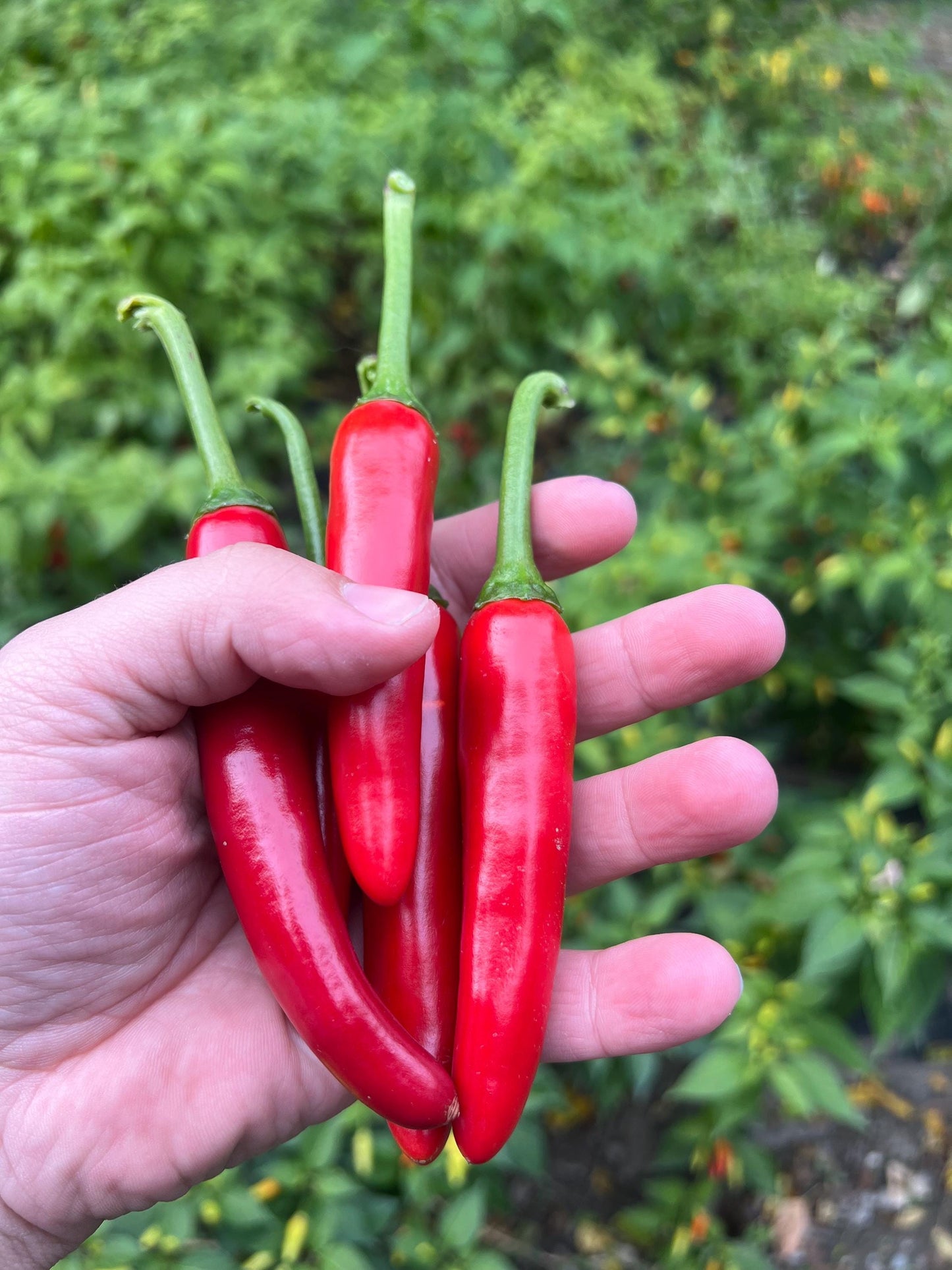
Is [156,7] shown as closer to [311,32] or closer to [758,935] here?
[311,32]

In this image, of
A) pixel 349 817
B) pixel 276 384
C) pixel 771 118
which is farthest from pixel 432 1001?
pixel 771 118

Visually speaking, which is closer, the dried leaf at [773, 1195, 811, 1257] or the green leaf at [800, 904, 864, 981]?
the green leaf at [800, 904, 864, 981]

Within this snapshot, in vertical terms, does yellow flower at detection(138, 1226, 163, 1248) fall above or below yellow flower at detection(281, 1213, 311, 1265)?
above

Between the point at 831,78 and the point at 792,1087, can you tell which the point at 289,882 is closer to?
the point at 792,1087

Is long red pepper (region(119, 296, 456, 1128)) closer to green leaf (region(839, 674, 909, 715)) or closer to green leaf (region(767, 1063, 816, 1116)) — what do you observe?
green leaf (region(767, 1063, 816, 1116))

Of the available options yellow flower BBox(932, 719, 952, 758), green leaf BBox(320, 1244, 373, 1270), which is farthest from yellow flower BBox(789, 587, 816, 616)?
green leaf BBox(320, 1244, 373, 1270)

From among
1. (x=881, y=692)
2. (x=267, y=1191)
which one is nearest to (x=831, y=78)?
(x=881, y=692)

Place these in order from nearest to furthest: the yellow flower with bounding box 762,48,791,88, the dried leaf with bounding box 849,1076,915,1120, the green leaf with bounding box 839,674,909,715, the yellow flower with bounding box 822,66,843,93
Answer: the green leaf with bounding box 839,674,909,715 → the dried leaf with bounding box 849,1076,915,1120 → the yellow flower with bounding box 762,48,791,88 → the yellow flower with bounding box 822,66,843,93
